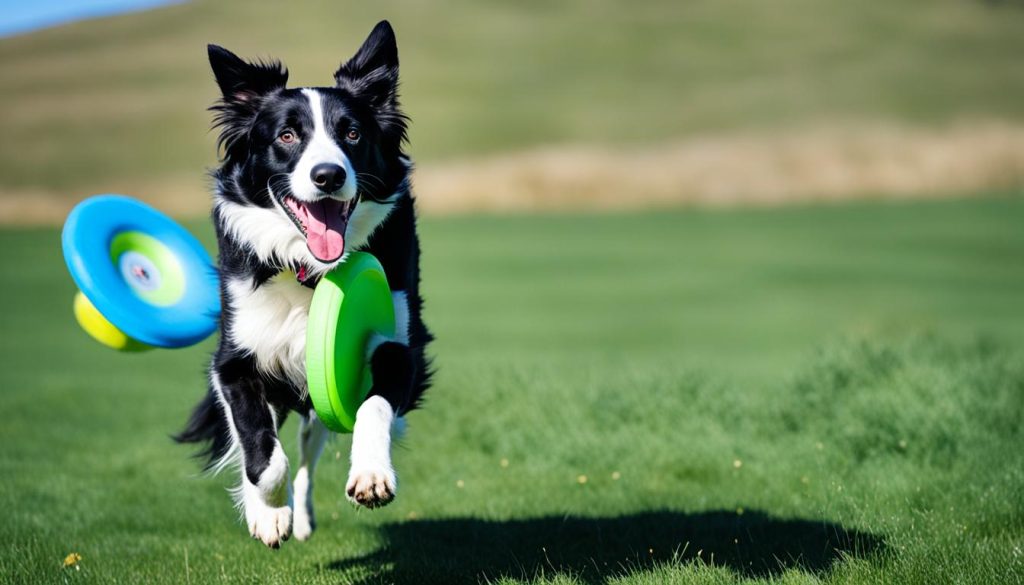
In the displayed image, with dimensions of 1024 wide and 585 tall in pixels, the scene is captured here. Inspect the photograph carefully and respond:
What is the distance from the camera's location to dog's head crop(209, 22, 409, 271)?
4.67 metres

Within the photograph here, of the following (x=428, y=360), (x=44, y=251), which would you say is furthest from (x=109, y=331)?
→ (x=44, y=251)

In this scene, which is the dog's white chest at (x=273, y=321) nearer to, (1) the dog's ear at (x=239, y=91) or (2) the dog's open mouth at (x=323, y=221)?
(2) the dog's open mouth at (x=323, y=221)

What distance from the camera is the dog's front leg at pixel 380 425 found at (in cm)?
415

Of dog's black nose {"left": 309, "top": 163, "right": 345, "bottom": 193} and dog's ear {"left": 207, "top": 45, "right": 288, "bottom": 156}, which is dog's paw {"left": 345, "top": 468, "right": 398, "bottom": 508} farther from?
dog's ear {"left": 207, "top": 45, "right": 288, "bottom": 156}

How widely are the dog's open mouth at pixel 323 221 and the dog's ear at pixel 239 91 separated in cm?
57

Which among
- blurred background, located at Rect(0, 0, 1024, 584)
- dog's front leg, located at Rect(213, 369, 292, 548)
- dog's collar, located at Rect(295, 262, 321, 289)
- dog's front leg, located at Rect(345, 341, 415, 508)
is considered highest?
dog's collar, located at Rect(295, 262, 321, 289)

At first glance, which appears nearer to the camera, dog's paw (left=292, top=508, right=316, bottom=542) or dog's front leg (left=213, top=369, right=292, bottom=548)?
dog's front leg (left=213, top=369, right=292, bottom=548)

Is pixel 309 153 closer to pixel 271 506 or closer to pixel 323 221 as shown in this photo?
pixel 323 221

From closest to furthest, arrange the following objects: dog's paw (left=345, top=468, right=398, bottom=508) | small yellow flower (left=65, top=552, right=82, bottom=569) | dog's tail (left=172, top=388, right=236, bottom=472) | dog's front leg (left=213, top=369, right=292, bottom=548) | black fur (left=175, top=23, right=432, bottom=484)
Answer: dog's paw (left=345, top=468, right=398, bottom=508) < dog's front leg (left=213, top=369, right=292, bottom=548) < black fur (left=175, top=23, right=432, bottom=484) < small yellow flower (left=65, top=552, right=82, bottom=569) < dog's tail (left=172, top=388, right=236, bottom=472)

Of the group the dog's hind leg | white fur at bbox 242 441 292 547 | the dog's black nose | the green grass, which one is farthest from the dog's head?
the green grass

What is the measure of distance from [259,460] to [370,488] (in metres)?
0.78

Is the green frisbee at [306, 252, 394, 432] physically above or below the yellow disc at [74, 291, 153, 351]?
above

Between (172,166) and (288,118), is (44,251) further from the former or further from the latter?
(288,118)

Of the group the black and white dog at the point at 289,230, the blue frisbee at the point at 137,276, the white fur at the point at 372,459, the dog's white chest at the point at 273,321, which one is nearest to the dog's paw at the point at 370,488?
the white fur at the point at 372,459
